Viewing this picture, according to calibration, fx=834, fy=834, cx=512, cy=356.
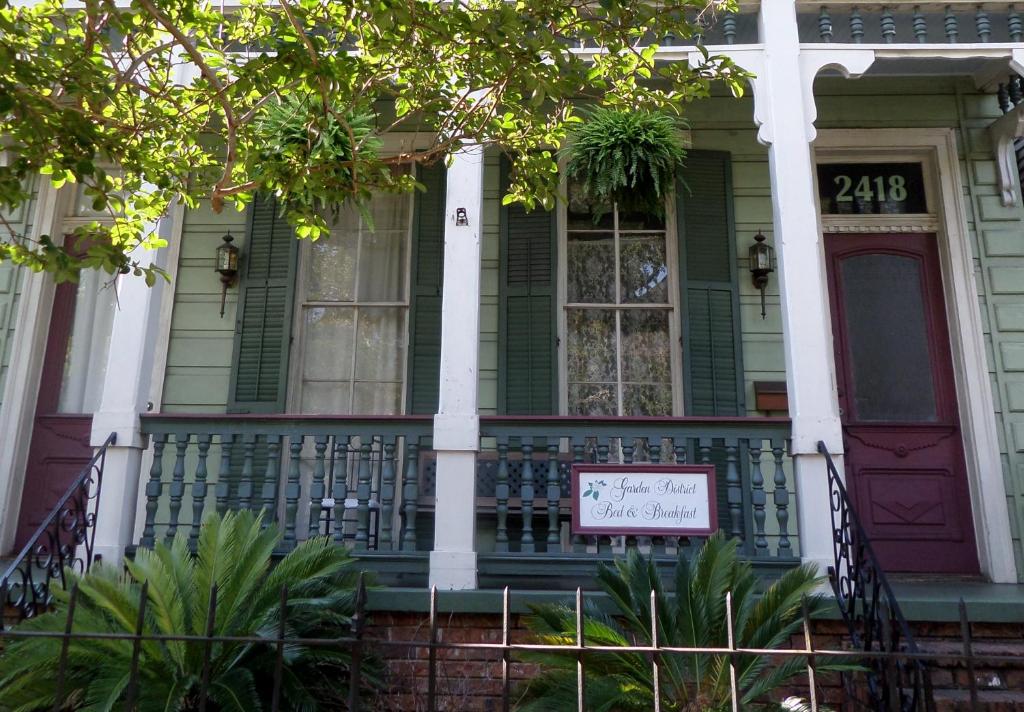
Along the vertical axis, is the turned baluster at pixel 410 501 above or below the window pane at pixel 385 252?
below

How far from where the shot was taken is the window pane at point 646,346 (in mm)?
6680

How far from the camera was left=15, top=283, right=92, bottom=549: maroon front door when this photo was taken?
656cm

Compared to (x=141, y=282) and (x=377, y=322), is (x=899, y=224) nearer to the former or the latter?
(x=377, y=322)

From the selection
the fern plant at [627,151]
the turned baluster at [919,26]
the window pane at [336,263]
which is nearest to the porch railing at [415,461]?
the fern plant at [627,151]

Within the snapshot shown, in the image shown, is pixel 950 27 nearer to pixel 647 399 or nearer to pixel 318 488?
pixel 647 399

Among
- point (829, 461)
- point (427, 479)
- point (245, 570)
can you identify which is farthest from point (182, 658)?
point (829, 461)

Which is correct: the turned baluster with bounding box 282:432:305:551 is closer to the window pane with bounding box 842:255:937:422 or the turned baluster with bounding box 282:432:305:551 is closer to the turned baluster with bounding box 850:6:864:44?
the window pane with bounding box 842:255:937:422

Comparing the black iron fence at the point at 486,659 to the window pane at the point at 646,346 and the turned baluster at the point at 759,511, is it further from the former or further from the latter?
the window pane at the point at 646,346

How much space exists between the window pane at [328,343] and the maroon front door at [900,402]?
154 inches

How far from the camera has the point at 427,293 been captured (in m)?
6.69

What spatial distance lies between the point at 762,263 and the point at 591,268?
136 centimetres

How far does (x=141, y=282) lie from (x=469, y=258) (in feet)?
7.05

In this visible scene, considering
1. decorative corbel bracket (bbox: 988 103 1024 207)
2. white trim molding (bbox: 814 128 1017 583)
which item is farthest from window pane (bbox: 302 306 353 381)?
decorative corbel bracket (bbox: 988 103 1024 207)

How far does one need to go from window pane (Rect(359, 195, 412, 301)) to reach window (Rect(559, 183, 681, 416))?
4.43ft
